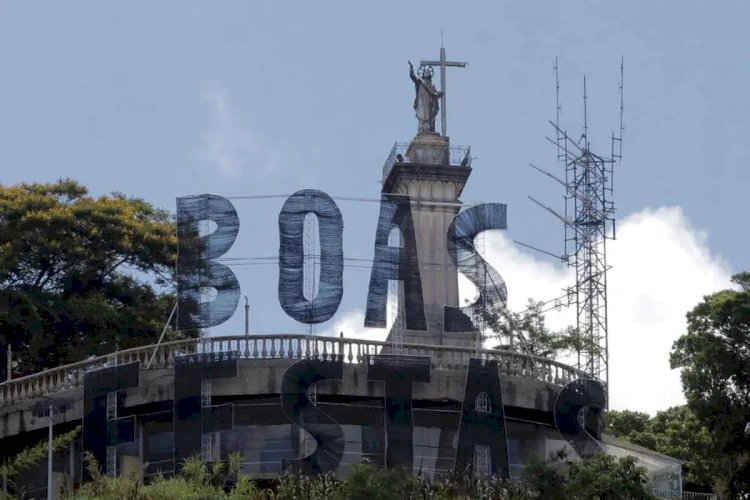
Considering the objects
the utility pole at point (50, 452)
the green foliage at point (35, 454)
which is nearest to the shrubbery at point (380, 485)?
the utility pole at point (50, 452)

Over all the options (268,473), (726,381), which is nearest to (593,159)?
(726,381)

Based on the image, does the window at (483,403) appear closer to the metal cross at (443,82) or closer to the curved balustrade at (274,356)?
the curved balustrade at (274,356)

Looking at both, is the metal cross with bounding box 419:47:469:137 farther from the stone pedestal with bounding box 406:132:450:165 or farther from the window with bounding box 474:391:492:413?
the window with bounding box 474:391:492:413

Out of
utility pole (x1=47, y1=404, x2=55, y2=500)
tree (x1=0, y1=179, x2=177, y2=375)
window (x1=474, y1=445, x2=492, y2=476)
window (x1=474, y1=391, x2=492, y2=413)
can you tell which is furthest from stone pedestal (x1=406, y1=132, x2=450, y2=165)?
utility pole (x1=47, y1=404, x2=55, y2=500)

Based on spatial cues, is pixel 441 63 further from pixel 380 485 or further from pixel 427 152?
pixel 380 485

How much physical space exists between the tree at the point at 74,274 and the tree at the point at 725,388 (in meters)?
17.0

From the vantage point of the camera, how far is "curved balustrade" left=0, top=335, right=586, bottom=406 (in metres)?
49.1

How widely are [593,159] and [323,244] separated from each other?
901 inches

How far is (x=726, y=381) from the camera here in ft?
182

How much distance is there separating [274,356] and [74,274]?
1390 cm

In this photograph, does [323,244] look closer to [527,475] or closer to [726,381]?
[527,475]

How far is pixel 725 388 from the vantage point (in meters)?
55.4

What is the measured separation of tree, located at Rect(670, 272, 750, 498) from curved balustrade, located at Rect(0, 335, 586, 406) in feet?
18.6

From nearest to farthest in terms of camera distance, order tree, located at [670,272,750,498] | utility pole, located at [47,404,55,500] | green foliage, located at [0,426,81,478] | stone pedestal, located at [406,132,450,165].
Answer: utility pole, located at [47,404,55,500]
green foliage, located at [0,426,81,478]
tree, located at [670,272,750,498]
stone pedestal, located at [406,132,450,165]
